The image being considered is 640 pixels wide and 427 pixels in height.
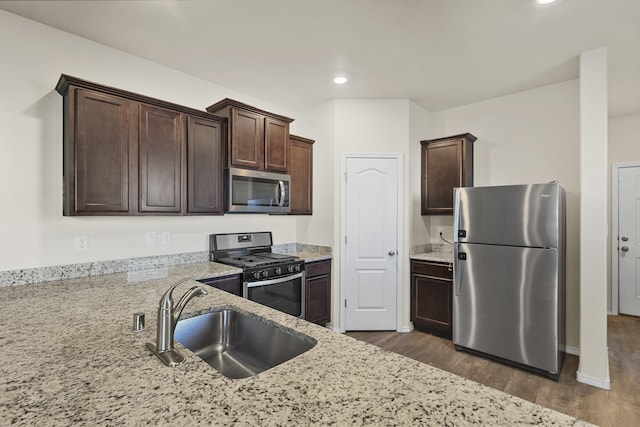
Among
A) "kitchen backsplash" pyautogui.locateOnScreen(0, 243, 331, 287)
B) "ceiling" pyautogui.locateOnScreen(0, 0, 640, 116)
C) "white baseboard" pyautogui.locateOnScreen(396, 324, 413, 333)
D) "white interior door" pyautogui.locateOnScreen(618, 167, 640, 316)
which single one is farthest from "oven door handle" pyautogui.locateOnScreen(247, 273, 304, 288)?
"white interior door" pyautogui.locateOnScreen(618, 167, 640, 316)

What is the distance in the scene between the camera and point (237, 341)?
1.54m

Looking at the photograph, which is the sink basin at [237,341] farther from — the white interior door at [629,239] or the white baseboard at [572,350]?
the white interior door at [629,239]

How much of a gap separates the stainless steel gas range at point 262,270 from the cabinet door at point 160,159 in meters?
0.74

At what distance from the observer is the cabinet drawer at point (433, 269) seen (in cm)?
333

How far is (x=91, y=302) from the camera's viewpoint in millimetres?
1643

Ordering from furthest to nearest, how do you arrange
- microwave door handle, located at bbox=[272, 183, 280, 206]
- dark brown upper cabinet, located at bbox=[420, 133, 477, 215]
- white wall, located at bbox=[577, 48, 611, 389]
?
dark brown upper cabinet, located at bbox=[420, 133, 477, 215], microwave door handle, located at bbox=[272, 183, 280, 206], white wall, located at bbox=[577, 48, 611, 389]

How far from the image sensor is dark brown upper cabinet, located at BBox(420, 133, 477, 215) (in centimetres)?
357

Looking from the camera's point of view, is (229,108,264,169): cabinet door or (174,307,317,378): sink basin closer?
(174,307,317,378): sink basin

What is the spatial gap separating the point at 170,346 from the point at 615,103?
5257 mm

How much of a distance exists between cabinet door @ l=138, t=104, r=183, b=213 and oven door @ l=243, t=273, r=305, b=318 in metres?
0.95

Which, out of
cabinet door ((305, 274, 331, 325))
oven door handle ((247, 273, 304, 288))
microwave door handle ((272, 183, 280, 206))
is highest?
microwave door handle ((272, 183, 280, 206))

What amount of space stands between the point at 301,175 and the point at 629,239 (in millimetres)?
4516

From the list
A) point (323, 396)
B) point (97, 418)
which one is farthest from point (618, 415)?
point (97, 418)

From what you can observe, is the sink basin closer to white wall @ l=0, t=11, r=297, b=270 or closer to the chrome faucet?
the chrome faucet
